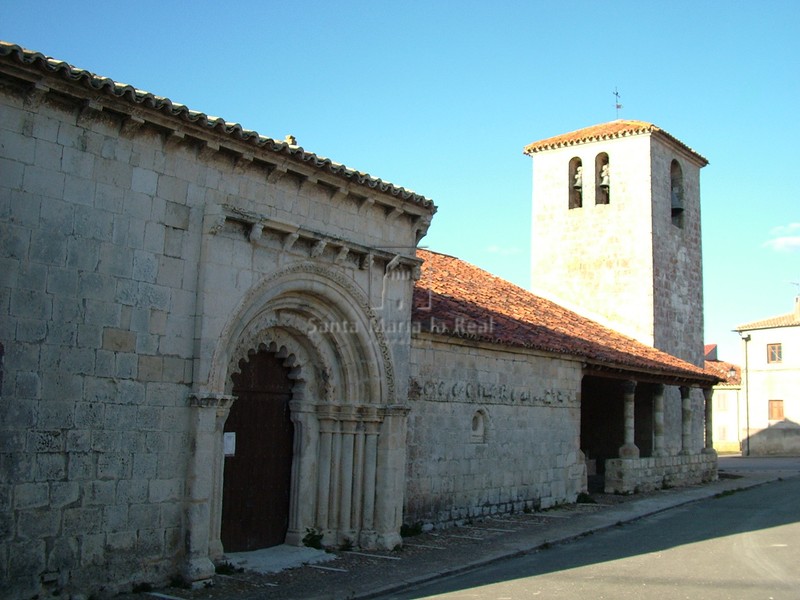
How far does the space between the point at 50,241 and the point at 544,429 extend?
10.6m

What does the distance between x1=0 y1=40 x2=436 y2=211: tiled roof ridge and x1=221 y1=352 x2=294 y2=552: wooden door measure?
7.92 feet

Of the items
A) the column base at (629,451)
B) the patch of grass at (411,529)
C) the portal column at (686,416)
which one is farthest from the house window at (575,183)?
the patch of grass at (411,529)

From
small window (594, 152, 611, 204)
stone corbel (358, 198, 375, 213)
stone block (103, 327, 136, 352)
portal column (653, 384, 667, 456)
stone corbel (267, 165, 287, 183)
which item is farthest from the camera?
small window (594, 152, 611, 204)

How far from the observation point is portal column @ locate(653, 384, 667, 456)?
20547mm

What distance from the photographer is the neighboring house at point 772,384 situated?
3991 centimetres

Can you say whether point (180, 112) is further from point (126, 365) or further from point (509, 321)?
point (509, 321)

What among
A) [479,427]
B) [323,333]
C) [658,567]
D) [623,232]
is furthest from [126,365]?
[623,232]

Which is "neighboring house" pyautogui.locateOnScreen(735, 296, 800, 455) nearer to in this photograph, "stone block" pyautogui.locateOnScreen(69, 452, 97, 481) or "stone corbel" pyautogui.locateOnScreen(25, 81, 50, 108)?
"stone block" pyautogui.locateOnScreen(69, 452, 97, 481)

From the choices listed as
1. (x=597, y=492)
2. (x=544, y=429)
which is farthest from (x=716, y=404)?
(x=544, y=429)

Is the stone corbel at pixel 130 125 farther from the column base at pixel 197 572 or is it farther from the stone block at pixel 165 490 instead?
the column base at pixel 197 572

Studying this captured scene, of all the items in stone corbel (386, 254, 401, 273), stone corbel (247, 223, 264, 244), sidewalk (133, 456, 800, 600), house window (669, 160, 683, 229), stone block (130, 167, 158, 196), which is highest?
house window (669, 160, 683, 229)

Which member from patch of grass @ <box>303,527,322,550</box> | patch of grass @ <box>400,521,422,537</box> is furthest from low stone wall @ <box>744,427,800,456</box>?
patch of grass @ <box>303,527,322,550</box>

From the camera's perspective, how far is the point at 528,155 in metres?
27.4

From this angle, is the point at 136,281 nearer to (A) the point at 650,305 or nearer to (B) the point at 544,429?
(B) the point at 544,429
